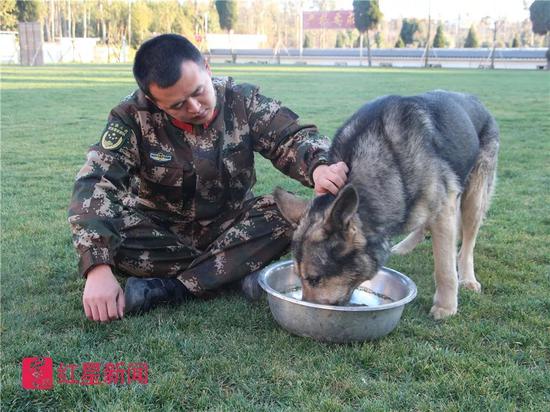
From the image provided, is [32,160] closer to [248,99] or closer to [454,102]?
[248,99]

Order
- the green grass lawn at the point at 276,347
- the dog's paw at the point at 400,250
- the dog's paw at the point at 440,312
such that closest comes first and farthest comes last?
1. the green grass lawn at the point at 276,347
2. the dog's paw at the point at 440,312
3. the dog's paw at the point at 400,250

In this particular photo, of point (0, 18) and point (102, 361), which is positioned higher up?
point (0, 18)

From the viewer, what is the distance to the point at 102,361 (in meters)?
3.11

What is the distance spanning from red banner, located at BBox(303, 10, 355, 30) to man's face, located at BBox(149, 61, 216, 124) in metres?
95.6

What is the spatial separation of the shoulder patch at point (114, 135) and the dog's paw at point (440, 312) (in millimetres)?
2484

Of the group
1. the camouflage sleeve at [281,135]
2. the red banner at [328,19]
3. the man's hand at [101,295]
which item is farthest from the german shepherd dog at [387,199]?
the red banner at [328,19]

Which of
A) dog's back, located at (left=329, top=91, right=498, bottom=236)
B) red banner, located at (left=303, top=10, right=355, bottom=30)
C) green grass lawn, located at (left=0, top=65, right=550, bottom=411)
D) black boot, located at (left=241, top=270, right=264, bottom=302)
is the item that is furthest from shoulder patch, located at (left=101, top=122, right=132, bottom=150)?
red banner, located at (left=303, top=10, right=355, bottom=30)

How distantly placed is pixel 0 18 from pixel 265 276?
55.5 m

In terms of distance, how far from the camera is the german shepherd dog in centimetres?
327

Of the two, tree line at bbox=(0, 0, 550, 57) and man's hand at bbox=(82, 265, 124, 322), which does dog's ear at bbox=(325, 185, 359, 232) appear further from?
tree line at bbox=(0, 0, 550, 57)

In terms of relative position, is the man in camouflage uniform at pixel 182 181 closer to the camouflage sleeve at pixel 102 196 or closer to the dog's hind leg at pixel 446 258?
the camouflage sleeve at pixel 102 196

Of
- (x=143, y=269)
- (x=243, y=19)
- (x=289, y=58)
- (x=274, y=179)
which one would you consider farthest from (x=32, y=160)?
(x=243, y=19)

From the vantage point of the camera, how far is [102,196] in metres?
3.59

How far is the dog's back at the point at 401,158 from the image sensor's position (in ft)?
11.6
